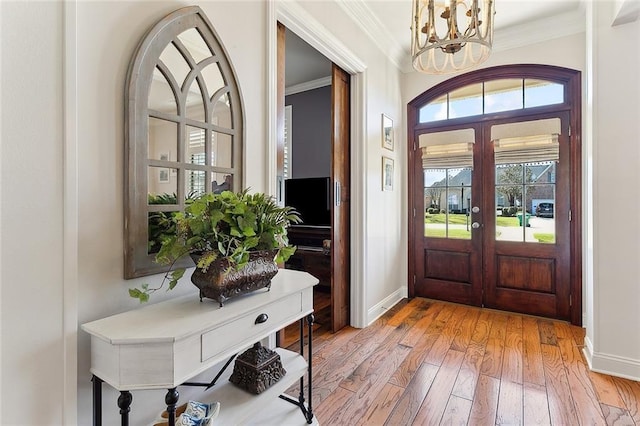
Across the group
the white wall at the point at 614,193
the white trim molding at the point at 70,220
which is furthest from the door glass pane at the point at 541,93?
the white trim molding at the point at 70,220

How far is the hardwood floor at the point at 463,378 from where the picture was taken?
173 centimetres

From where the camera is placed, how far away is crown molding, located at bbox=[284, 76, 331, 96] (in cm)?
421

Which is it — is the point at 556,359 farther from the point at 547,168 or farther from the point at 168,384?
the point at 168,384

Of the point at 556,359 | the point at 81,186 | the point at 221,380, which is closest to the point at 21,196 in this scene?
the point at 81,186

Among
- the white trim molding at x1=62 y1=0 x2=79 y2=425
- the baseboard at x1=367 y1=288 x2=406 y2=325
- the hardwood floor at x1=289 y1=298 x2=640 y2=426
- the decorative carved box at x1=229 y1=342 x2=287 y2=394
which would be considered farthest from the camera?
the baseboard at x1=367 y1=288 x2=406 y2=325

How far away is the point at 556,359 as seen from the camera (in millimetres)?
2336

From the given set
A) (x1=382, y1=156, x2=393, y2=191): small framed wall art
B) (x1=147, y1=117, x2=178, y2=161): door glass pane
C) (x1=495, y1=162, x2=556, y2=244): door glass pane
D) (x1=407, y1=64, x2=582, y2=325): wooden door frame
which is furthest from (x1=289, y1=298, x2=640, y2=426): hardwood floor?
(x1=147, y1=117, x2=178, y2=161): door glass pane

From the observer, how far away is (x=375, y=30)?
3.07m

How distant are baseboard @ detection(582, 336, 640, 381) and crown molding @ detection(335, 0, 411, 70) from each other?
3142 millimetres

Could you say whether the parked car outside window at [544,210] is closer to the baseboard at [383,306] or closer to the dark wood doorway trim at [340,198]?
the baseboard at [383,306]

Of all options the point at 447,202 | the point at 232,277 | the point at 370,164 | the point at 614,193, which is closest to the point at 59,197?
the point at 232,277

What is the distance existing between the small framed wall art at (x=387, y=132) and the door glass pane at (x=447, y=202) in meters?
0.61

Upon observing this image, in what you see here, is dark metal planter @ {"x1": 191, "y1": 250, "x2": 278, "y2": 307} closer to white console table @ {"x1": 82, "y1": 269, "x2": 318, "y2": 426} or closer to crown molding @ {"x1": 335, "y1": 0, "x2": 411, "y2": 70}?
white console table @ {"x1": 82, "y1": 269, "x2": 318, "y2": 426}

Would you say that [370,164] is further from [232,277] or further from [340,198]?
[232,277]
